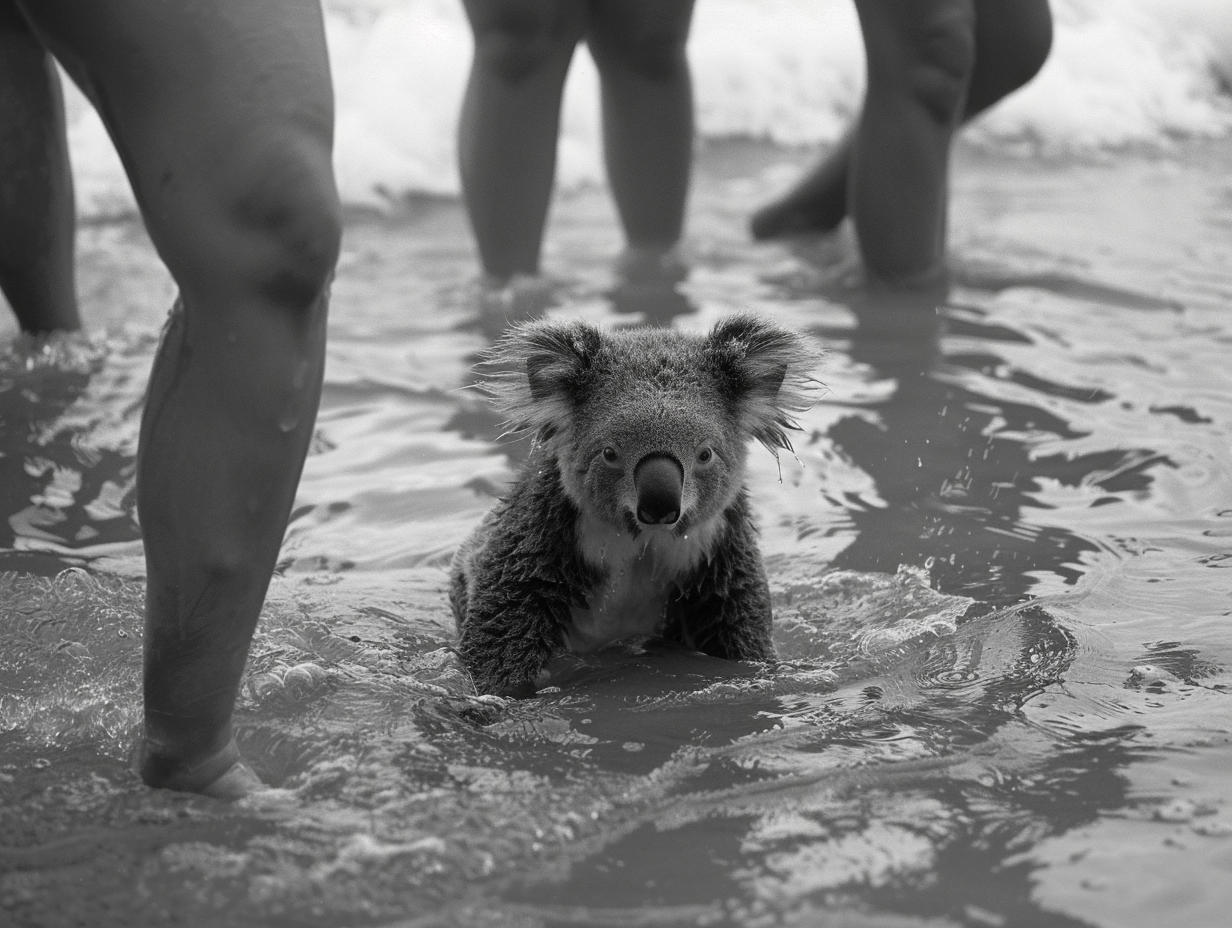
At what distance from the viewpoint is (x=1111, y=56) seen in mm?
11188

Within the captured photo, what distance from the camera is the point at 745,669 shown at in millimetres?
3045

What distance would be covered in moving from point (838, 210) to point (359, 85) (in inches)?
164

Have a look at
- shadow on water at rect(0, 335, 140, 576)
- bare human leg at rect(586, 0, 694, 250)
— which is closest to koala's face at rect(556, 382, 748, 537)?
shadow on water at rect(0, 335, 140, 576)

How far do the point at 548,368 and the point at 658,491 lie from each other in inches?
16.2

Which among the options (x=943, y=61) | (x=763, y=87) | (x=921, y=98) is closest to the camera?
(x=943, y=61)

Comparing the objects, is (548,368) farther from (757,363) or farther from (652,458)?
(757,363)

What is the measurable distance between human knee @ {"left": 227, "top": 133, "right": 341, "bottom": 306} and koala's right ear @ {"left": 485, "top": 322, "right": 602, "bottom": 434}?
0.94 m

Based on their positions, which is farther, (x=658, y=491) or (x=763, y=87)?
(x=763, y=87)

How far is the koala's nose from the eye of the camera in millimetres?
2785

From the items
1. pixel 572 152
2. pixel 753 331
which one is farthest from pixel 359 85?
pixel 753 331

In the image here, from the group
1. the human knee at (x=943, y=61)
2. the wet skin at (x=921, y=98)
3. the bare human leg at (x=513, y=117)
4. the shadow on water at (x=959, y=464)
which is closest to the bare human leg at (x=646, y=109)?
the bare human leg at (x=513, y=117)

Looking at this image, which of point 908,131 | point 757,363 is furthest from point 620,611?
point 908,131

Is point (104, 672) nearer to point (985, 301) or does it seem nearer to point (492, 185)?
point (492, 185)

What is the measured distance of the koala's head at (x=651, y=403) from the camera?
9.54 ft
